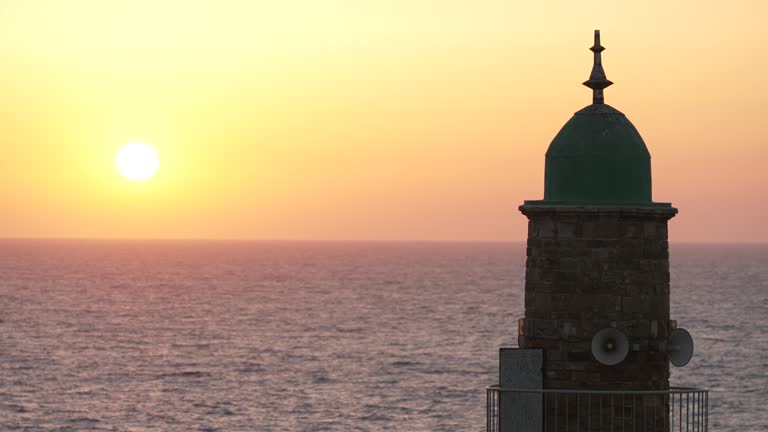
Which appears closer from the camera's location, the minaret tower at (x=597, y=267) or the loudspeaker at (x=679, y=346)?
the minaret tower at (x=597, y=267)

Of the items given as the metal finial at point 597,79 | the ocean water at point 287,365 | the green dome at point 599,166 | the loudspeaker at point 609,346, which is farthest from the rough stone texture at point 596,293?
the ocean water at point 287,365

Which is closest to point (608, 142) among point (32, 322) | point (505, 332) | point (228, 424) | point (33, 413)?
point (228, 424)

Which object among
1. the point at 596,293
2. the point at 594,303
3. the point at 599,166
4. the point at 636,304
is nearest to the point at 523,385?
the point at 594,303

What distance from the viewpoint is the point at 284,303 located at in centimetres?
19675

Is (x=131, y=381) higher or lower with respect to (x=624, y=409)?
lower

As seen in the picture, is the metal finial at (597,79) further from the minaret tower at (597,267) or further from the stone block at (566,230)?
the stone block at (566,230)

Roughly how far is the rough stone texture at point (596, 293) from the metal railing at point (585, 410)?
19cm

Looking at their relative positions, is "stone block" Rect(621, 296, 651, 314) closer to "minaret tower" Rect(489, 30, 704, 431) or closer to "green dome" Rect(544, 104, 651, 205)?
"minaret tower" Rect(489, 30, 704, 431)

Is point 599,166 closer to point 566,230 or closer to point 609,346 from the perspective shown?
point 566,230

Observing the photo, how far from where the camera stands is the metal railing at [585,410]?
2047 centimetres

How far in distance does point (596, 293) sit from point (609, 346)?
30.2 inches

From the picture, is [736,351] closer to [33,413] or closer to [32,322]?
[33,413]

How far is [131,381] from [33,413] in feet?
64.5

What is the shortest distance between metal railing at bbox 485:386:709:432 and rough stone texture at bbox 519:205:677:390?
189 mm
